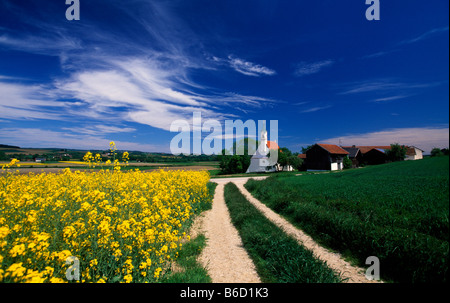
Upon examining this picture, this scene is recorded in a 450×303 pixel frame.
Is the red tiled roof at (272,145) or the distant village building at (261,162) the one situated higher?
the red tiled roof at (272,145)

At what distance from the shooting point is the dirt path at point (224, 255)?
473cm

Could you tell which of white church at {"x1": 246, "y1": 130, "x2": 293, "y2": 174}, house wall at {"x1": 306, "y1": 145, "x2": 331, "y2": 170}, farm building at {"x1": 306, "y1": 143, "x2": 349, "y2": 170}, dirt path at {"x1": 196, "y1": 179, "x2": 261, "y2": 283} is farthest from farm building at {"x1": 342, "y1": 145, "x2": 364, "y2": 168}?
dirt path at {"x1": 196, "y1": 179, "x2": 261, "y2": 283}

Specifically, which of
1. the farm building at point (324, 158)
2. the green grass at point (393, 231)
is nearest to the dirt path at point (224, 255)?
the green grass at point (393, 231)

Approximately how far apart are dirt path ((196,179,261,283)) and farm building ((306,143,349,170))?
42460 mm

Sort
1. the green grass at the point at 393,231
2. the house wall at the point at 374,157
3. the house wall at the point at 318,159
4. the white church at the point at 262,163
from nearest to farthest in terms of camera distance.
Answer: the green grass at the point at 393,231, the house wall at the point at 318,159, the white church at the point at 262,163, the house wall at the point at 374,157

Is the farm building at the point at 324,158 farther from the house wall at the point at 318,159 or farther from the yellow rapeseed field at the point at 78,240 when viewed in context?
the yellow rapeseed field at the point at 78,240

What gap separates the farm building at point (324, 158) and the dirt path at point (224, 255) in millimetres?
42460

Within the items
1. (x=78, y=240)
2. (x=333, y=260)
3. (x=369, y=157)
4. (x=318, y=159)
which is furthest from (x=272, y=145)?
(x=78, y=240)

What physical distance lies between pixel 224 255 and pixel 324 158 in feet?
152

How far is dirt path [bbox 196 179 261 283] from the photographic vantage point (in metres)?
4.73

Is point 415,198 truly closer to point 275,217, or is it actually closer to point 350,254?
point 350,254

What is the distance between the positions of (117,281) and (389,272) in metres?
6.23
